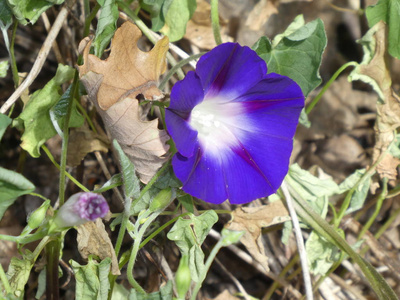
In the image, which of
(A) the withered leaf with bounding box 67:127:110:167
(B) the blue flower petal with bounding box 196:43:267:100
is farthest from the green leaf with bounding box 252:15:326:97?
(A) the withered leaf with bounding box 67:127:110:167

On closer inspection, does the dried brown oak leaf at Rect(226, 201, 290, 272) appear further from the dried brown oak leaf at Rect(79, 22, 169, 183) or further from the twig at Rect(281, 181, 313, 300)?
the dried brown oak leaf at Rect(79, 22, 169, 183)

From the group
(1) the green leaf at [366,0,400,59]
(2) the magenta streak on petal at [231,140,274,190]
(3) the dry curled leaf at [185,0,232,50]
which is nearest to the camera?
(2) the magenta streak on petal at [231,140,274,190]

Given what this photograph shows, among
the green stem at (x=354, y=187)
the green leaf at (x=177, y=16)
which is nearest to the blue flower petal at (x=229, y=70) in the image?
the green leaf at (x=177, y=16)

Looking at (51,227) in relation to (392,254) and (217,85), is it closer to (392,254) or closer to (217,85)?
(217,85)

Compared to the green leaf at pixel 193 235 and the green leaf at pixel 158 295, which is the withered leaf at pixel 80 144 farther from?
the green leaf at pixel 158 295

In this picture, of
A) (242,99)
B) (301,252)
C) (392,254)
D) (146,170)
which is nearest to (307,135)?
(392,254)
